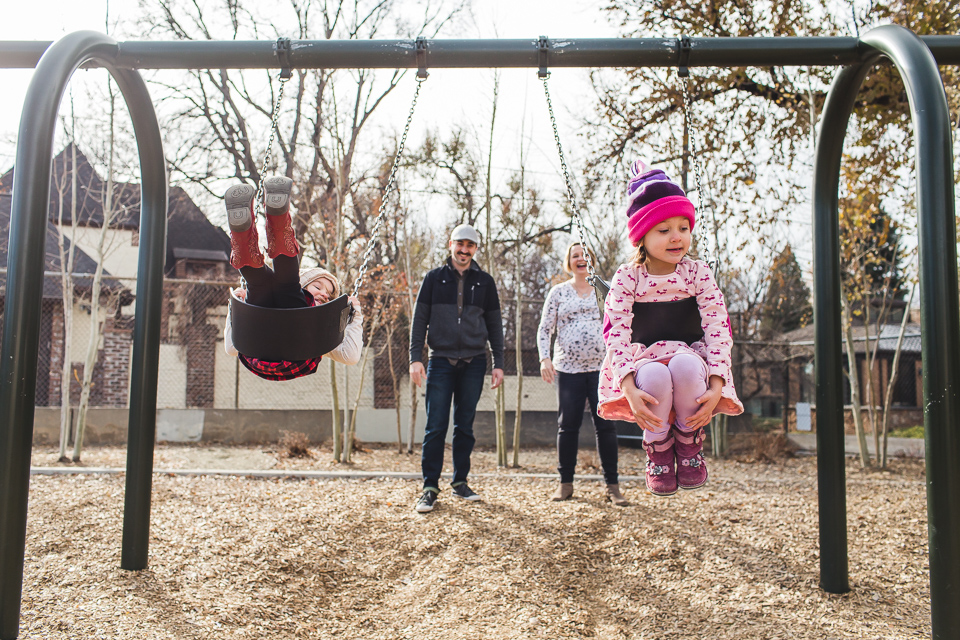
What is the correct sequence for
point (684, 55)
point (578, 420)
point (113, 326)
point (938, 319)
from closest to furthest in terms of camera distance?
1. point (938, 319)
2. point (684, 55)
3. point (578, 420)
4. point (113, 326)

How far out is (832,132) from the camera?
3176 millimetres

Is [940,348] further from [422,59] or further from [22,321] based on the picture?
[22,321]

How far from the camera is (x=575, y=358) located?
406cm

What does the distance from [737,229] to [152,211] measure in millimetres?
7163

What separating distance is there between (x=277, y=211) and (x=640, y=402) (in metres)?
1.59

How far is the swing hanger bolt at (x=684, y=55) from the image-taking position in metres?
3.04

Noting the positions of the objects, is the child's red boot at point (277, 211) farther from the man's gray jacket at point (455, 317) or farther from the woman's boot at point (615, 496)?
the woman's boot at point (615, 496)

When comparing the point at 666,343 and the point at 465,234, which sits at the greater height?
the point at 465,234

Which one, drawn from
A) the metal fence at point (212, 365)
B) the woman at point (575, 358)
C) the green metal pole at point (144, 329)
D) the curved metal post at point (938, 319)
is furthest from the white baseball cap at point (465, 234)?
the metal fence at point (212, 365)

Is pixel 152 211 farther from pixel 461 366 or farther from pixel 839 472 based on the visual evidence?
pixel 839 472

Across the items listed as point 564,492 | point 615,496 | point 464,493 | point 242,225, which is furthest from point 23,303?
point 615,496

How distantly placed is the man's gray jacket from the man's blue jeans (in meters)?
0.10

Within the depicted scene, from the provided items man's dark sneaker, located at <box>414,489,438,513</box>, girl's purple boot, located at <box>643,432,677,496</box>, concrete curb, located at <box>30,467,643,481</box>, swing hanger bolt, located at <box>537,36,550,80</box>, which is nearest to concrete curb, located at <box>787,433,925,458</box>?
concrete curb, located at <box>30,467,643,481</box>

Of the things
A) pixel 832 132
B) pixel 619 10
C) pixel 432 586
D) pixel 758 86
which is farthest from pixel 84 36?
pixel 758 86
